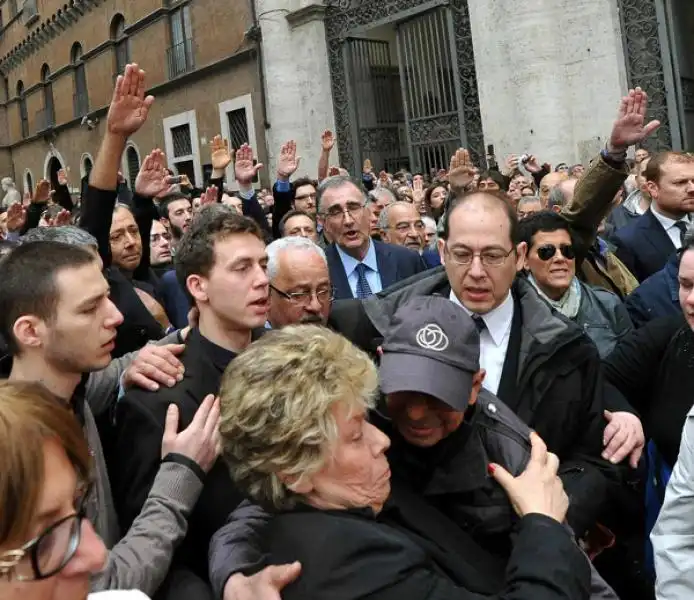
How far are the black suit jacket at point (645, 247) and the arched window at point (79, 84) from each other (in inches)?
994

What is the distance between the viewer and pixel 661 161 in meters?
4.47

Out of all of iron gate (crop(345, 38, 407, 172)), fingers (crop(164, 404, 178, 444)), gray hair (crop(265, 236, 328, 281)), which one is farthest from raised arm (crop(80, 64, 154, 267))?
iron gate (crop(345, 38, 407, 172))

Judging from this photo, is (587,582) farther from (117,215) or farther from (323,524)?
(117,215)

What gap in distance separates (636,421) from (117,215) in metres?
3.12

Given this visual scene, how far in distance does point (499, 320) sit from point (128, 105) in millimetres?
1991

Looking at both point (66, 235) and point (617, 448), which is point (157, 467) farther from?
point (617, 448)

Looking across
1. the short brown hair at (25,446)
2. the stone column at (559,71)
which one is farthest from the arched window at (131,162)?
the short brown hair at (25,446)

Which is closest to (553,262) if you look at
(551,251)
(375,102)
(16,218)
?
(551,251)

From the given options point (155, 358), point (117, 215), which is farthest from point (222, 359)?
point (117, 215)

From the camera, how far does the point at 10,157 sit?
34594 mm

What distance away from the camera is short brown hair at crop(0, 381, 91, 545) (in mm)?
1103

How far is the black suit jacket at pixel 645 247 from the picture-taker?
448 centimetres

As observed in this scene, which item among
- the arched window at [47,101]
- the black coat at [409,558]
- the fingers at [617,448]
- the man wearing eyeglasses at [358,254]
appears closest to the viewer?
the black coat at [409,558]

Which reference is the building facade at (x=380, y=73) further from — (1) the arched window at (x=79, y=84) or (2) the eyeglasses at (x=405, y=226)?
(2) the eyeglasses at (x=405, y=226)
